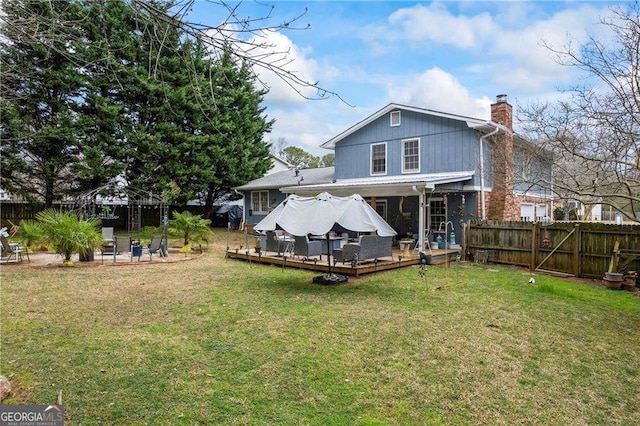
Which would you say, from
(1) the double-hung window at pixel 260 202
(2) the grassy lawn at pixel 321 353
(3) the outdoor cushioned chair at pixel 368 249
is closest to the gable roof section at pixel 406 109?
(1) the double-hung window at pixel 260 202

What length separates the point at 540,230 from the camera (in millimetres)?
11516

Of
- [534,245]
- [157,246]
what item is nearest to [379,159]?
[534,245]

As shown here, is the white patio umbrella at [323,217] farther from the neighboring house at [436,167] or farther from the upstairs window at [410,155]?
the upstairs window at [410,155]

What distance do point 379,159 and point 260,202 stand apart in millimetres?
9205

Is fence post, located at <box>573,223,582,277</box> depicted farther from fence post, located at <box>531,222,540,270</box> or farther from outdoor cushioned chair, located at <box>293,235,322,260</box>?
outdoor cushioned chair, located at <box>293,235,322,260</box>

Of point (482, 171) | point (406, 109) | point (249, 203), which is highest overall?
point (406, 109)

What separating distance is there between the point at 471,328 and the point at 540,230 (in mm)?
7082

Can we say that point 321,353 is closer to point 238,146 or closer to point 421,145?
point 421,145

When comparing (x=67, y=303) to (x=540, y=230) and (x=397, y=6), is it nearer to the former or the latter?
(x=397, y=6)

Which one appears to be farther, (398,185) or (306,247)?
(398,185)

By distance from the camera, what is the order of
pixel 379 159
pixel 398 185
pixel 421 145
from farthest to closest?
pixel 379 159, pixel 421 145, pixel 398 185

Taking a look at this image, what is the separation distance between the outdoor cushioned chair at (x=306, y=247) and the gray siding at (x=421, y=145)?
305 inches

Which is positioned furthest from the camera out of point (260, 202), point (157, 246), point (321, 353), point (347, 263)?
point (260, 202)

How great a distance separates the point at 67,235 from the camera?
34.8 feet
